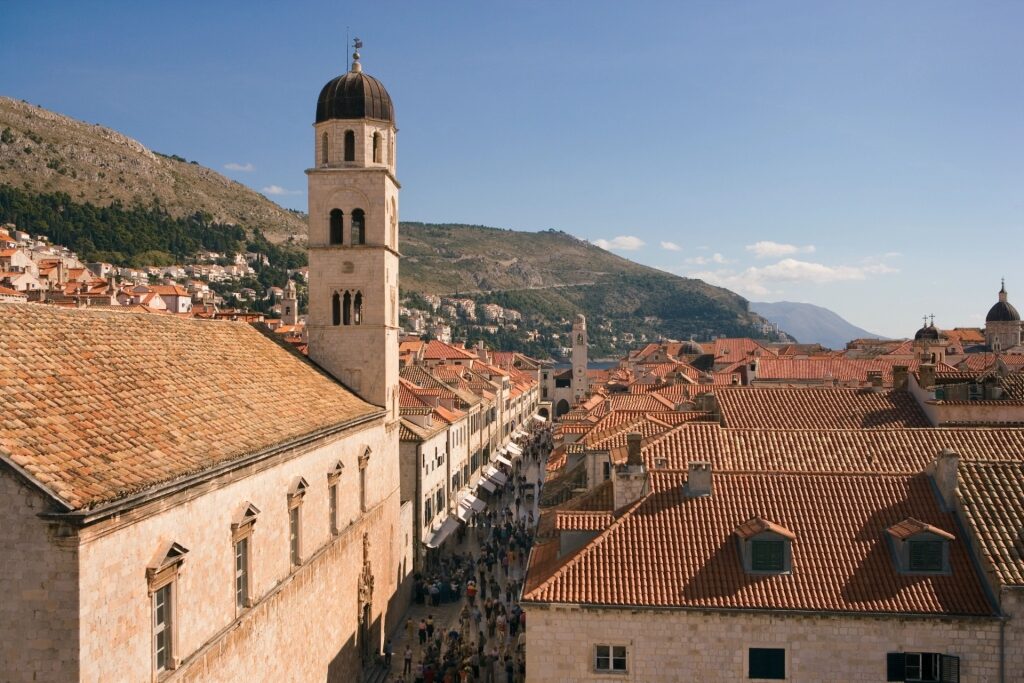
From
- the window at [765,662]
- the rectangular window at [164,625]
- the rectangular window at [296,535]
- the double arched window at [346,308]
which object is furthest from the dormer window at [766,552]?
the double arched window at [346,308]

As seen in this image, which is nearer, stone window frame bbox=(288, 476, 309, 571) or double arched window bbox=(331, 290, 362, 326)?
stone window frame bbox=(288, 476, 309, 571)

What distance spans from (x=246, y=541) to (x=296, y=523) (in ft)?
11.9

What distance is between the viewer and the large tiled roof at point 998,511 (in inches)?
672

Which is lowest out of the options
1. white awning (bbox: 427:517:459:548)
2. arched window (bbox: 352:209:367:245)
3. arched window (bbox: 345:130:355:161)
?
white awning (bbox: 427:517:459:548)

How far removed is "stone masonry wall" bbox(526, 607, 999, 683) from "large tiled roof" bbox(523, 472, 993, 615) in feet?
0.90

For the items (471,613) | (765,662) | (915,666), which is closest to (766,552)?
(765,662)

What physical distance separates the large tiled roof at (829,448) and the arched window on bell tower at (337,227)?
14.1 metres

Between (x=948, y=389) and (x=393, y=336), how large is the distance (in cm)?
2214

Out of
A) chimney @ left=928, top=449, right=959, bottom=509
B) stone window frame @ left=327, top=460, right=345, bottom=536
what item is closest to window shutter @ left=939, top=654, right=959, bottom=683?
chimney @ left=928, top=449, right=959, bottom=509

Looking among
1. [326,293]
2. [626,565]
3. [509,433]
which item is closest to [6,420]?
[626,565]

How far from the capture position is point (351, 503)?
91.3ft

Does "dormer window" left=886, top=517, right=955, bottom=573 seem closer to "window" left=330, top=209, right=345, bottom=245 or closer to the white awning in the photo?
"window" left=330, top=209, right=345, bottom=245

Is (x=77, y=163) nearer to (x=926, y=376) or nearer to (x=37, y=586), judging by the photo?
(x=926, y=376)

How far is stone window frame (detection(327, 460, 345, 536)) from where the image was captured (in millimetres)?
25402
